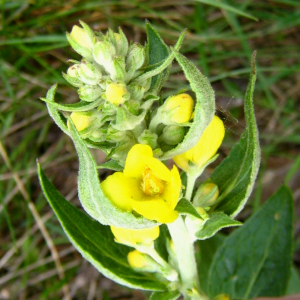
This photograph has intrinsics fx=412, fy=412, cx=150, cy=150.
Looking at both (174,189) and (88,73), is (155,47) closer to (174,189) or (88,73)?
(88,73)

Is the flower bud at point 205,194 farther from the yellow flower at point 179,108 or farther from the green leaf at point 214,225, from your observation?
the yellow flower at point 179,108

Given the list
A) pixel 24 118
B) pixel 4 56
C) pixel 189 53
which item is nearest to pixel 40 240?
pixel 24 118

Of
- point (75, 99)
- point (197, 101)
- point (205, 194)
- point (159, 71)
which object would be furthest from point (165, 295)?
point (75, 99)

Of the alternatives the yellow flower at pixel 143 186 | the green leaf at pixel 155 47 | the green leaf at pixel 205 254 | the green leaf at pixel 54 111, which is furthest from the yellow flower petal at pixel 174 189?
the green leaf at pixel 205 254

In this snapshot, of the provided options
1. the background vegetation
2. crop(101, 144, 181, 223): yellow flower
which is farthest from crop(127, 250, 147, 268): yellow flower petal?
the background vegetation

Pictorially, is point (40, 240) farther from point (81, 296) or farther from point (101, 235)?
point (101, 235)
